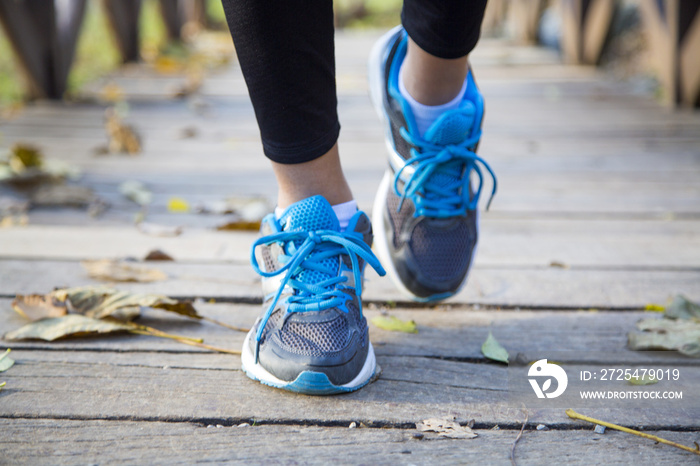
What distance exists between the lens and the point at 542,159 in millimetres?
2184

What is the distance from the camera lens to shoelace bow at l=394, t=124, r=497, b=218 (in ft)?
3.59

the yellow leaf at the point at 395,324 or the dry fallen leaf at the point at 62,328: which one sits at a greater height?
the dry fallen leaf at the point at 62,328

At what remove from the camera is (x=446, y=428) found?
30.4 inches

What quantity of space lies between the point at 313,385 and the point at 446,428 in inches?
7.7

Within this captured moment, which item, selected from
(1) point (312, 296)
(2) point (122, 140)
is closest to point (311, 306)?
(1) point (312, 296)

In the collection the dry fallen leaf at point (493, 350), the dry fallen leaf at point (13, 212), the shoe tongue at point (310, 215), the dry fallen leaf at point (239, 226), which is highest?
the shoe tongue at point (310, 215)

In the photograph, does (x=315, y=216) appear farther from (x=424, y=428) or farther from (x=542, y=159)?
(x=542, y=159)

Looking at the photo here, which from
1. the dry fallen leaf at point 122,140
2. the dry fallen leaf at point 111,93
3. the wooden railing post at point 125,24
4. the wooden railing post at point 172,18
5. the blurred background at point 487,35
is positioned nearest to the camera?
the dry fallen leaf at point 122,140

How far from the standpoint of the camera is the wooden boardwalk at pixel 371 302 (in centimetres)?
74

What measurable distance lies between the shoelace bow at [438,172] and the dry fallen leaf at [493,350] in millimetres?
264

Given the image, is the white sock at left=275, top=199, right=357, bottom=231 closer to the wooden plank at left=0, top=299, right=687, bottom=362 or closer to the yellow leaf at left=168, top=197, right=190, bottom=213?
the wooden plank at left=0, top=299, right=687, bottom=362

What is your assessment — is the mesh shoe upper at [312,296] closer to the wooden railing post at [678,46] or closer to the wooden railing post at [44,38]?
the wooden railing post at [44,38]

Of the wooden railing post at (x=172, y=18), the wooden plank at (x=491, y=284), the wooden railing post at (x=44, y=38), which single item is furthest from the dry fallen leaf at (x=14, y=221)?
the wooden railing post at (x=172, y=18)

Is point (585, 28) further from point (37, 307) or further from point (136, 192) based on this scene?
point (37, 307)
